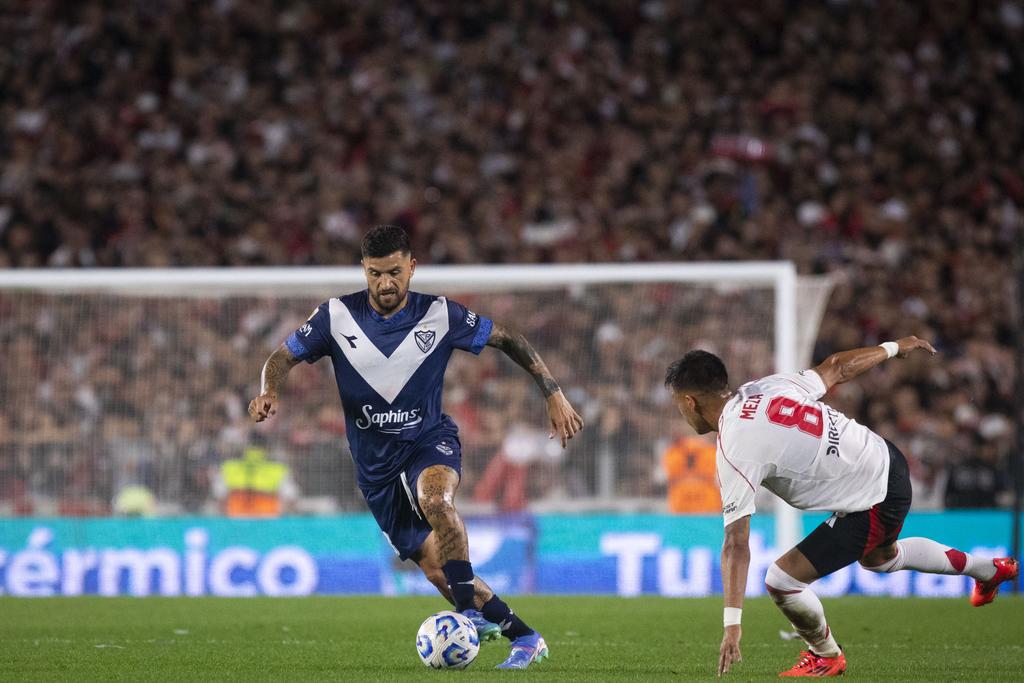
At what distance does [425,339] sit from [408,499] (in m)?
0.86

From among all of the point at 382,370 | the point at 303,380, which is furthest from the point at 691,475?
the point at 382,370

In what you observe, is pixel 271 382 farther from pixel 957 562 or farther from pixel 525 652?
pixel 957 562

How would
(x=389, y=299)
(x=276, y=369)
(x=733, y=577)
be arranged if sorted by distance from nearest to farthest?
(x=733, y=577), (x=276, y=369), (x=389, y=299)

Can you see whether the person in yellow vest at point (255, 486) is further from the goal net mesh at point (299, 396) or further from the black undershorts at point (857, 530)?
the black undershorts at point (857, 530)

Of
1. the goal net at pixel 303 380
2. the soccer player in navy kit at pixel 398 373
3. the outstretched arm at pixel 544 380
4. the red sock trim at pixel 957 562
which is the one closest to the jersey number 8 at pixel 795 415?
the outstretched arm at pixel 544 380

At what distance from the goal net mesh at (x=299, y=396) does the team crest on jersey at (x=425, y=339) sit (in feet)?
22.6

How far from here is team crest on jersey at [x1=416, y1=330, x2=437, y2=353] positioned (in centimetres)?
814

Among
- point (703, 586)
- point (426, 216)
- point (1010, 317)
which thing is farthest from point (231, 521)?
point (1010, 317)

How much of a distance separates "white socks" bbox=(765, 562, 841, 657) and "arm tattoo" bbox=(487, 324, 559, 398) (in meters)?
1.52

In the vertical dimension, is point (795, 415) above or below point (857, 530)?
above

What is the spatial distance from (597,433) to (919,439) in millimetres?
3534

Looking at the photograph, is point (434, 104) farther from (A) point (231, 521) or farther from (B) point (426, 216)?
(A) point (231, 521)

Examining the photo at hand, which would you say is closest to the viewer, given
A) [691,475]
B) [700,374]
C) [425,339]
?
[700,374]

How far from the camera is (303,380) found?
50.7 feet
